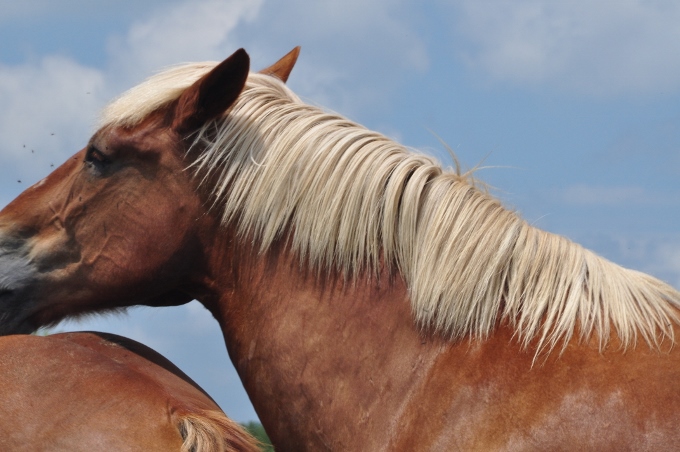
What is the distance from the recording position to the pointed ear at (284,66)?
4.60 metres

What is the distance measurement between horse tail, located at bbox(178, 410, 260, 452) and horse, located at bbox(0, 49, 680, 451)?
1.12 feet

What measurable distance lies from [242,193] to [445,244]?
92 centimetres

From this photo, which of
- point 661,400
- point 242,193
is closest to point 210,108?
point 242,193

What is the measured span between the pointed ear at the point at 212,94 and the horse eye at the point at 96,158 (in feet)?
1.15

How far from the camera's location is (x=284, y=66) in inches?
183

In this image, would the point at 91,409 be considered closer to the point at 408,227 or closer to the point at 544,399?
the point at 408,227

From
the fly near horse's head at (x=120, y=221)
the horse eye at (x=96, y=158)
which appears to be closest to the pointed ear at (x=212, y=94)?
the fly near horse's head at (x=120, y=221)

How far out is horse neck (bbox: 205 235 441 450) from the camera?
329 cm

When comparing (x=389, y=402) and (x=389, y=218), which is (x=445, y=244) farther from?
(x=389, y=402)

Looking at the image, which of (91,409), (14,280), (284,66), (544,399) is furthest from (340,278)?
(284,66)

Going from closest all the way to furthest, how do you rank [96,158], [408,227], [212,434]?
[212,434] < [408,227] < [96,158]

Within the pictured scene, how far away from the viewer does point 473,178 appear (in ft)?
11.7

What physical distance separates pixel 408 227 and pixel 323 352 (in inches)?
23.8

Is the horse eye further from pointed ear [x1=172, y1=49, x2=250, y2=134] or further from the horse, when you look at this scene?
pointed ear [x1=172, y1=49, x2=250, y2=134]
